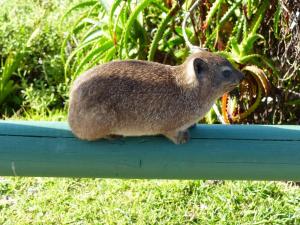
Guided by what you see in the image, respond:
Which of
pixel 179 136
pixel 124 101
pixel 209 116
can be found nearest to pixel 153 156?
pixel 179 136

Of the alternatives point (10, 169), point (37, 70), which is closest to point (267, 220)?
point (10, 169)

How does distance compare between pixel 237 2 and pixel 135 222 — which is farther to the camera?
pixel 237 2

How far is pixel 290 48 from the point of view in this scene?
16.2 feet

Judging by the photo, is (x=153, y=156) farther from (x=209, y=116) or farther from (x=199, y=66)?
(x=209, y=116)

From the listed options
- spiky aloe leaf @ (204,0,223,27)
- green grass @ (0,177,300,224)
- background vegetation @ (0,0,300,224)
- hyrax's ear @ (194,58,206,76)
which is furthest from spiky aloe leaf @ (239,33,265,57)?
hyrax's ear @ (194,58,206,76)

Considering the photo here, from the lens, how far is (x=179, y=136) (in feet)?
10.4

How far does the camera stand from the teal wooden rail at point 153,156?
299 centimetres

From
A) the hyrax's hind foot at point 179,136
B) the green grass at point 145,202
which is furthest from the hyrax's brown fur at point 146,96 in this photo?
the green grass at point 145,202

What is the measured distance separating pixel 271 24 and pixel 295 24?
1.72 ft

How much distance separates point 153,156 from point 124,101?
42cm

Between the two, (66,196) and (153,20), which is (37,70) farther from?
(66,196)

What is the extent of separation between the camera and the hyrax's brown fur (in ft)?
10.6

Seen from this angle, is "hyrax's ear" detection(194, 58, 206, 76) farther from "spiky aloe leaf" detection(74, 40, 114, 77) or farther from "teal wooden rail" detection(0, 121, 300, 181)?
"spiky aloe leaf" detection(74, 40, 114, 77)

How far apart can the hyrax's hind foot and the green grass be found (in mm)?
1572
